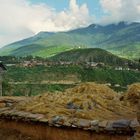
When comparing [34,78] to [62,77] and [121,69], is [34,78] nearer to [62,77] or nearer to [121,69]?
[62,77]

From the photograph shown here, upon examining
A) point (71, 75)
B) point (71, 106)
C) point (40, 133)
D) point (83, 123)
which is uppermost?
point (71, 75)

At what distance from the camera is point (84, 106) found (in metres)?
13.1

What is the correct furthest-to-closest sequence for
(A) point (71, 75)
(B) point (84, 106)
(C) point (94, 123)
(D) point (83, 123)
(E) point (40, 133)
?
(A) point (71, 75), (B) point (84, 106), (E) point (40, 133), (D) point (83, 123), (C) point (94, 123)

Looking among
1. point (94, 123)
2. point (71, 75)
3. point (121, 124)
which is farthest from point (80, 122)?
point (71, 75)

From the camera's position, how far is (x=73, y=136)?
11.7 meters

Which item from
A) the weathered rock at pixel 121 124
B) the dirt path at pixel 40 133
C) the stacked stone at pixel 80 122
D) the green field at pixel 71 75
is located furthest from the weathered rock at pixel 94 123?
the green field at pixel 71 75

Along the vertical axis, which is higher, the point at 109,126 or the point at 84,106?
the point at 84,106

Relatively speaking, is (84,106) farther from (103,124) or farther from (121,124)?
(121,124)

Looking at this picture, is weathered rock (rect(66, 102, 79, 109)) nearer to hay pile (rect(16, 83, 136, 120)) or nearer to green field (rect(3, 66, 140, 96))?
hay pile (rect(16, 83, 136, 120))

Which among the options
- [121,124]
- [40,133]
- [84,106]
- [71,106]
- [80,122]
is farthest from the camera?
[71,106]

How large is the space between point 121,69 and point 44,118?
159928 mm

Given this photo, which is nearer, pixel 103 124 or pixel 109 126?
pixel 109 126

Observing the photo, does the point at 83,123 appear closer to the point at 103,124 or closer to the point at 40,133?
the point at 103,124

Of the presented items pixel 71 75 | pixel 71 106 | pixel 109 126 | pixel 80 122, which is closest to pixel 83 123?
pixel 80 122
